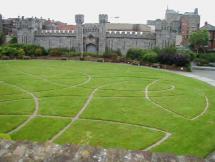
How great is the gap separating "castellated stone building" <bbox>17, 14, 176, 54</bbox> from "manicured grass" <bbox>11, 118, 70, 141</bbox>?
57051 millimetres

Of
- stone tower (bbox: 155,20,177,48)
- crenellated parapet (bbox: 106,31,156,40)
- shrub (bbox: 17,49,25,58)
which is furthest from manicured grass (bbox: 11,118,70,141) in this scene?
crenellated parapet (bbox: 106,31,156,40)

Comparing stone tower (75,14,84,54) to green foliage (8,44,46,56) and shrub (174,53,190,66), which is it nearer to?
green foliage (8,44,46,56)

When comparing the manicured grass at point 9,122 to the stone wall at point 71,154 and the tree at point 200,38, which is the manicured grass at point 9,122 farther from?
the tree at point 200,38

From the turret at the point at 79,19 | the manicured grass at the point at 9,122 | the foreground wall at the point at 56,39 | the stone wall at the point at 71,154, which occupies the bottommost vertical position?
the manicured grass at the point at 9,122

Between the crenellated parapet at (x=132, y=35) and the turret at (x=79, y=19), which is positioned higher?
the turret at (x=79, y=19)

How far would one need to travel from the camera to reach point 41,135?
71.4 ft

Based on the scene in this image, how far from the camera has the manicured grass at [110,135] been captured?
810 inches

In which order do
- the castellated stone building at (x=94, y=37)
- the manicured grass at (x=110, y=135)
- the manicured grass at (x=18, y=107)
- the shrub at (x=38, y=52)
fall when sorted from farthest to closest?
the castellated stone building at (x=94, y=37)
the shrub at (x=38, y=52)
the manicured grass at (x=18, y=107)
the manicured grass at (x=110, y=135)

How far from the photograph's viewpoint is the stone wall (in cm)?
582

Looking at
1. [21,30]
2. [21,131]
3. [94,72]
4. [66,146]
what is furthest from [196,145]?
[21,30]

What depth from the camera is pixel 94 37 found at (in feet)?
287

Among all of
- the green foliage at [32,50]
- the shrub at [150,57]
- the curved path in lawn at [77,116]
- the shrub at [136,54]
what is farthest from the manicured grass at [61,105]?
the green foliage at [32,50]

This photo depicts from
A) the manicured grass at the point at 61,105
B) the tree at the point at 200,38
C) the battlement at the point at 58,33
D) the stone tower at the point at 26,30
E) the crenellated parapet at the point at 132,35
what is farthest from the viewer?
the stone tower at the point at 26,30

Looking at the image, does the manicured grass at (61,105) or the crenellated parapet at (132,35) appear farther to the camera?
the crenellated parapet at (132,35)
